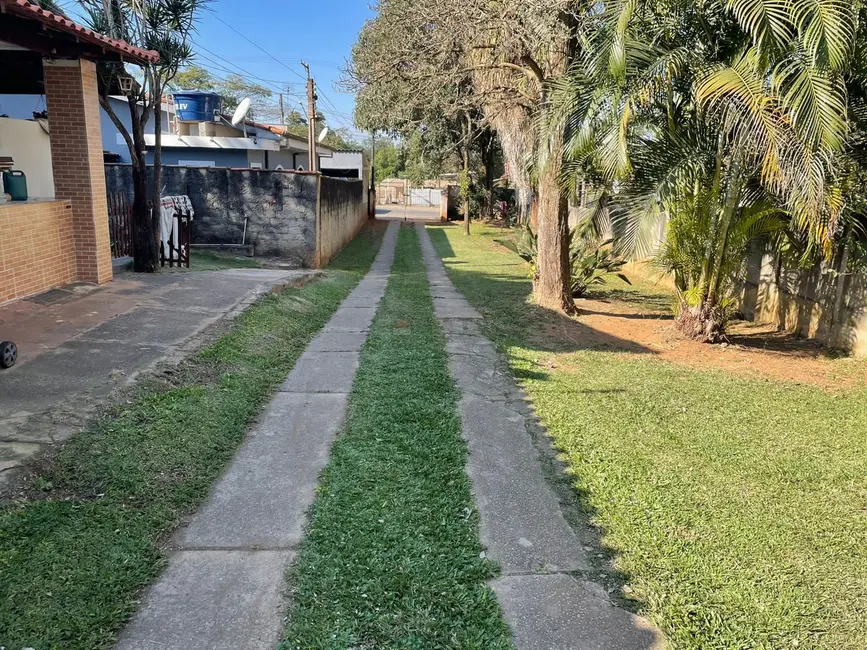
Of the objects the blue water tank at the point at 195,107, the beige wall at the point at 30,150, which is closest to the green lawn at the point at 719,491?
the beige wall at the point at 30,150

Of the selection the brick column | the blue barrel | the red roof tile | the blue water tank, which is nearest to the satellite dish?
the blue water tank

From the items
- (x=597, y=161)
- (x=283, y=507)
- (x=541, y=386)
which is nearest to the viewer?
(x=283, y=507)

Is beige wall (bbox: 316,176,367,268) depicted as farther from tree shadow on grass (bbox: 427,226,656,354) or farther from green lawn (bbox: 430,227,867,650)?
green lawn (bbox: 430,227,867,650)

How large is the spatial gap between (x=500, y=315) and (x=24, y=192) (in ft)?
21.4

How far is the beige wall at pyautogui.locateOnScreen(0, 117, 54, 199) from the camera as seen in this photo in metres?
10.2

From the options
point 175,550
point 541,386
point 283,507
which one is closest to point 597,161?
point 541,386

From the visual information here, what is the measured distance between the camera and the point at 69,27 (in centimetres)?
629

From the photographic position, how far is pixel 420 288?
12.3 metres

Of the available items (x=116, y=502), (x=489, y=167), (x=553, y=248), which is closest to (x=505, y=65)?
(x=553, y=248)

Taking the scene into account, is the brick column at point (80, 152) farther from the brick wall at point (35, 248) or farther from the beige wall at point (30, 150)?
the beige wall at point (30, 150)

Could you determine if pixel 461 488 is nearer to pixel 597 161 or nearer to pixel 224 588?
pixel 224 588

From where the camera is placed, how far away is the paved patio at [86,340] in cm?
401

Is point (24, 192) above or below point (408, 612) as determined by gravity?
above

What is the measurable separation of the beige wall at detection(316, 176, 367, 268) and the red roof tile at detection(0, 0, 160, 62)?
252 inches
